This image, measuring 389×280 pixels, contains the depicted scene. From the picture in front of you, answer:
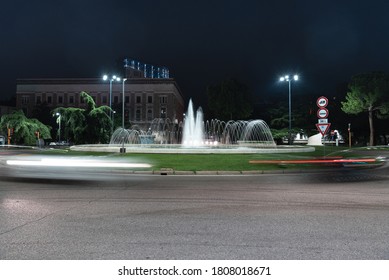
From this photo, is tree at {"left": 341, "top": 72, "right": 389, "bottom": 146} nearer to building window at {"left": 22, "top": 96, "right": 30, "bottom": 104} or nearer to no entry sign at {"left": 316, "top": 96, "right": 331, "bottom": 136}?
no entry sign at {"left": 316, "top": 96, "right": 331, "bottom": 136}

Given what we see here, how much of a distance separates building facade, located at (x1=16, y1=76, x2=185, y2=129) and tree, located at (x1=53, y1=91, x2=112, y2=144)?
68.3m

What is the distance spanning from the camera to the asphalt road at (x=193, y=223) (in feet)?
17.6

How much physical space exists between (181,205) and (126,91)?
10831 cm

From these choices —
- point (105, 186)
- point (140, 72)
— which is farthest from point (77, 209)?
point (140, 72)

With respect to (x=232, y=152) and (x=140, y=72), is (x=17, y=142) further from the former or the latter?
(x=140, y=72)

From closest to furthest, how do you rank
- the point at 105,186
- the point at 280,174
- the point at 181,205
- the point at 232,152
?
the point at 181,205 → the point at 105,186 → the point at 280,174 → the point at 232,152

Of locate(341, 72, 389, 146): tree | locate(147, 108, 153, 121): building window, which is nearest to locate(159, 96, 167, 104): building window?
locate(147, 108, 153, 121): building window

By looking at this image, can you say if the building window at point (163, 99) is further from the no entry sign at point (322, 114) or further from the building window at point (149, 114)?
the no entry sign at point (322, 114)

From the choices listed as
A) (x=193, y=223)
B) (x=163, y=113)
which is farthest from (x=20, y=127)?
(x=163, y=113)

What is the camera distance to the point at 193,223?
7125 millimetres

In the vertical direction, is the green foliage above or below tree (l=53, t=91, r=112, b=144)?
above

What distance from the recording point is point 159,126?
362 feet

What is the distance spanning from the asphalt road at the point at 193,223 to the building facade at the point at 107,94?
10265cm

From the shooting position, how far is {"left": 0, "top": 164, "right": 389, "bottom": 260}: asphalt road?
5355 millimetres
